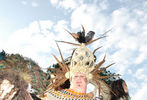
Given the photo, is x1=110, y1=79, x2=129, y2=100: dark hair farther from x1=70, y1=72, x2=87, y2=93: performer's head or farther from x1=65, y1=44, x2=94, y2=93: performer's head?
x1=70, y1=72, x2=87, y2=93: performer's head

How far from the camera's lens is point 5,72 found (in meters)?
3.97

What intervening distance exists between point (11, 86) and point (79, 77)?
2329mm

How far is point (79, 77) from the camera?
5.52 meters

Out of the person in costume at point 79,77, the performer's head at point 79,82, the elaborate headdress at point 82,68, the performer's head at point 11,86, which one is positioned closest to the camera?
the performer's head at point 11,86

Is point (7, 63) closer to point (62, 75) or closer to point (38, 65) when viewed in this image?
point (38, 65)

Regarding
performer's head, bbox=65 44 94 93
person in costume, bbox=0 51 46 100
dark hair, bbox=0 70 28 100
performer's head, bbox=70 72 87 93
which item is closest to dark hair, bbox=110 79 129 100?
performer's head, bbox=65 44 94 93

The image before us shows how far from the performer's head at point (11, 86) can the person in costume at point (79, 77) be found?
4.36 ft

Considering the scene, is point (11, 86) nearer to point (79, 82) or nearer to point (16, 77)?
point (16, 77)

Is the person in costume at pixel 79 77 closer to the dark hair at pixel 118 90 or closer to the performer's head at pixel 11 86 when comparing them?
the dark hair at pixel 118 90

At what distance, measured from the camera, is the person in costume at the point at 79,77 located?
17.4ft

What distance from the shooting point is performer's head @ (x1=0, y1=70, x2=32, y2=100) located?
3.78 meters

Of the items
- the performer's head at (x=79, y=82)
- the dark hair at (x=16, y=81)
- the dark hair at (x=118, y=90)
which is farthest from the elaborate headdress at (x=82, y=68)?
the dark hair at (x=16, y=81)

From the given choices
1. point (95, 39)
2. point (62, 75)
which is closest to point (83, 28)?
point (95, 39)

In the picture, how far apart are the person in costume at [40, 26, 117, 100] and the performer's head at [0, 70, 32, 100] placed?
1329mm
